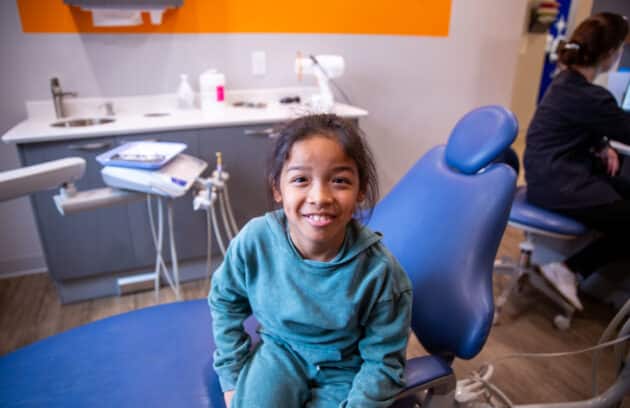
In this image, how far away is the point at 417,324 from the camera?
1.02 metres

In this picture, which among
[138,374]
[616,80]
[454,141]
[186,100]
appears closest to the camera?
[138,374]

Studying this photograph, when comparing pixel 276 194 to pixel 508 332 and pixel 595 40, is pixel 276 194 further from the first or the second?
pixel 595 40

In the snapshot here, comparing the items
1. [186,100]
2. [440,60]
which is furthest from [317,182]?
[440,60]

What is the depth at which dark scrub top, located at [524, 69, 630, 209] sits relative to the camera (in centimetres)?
180

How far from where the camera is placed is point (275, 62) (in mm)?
2605

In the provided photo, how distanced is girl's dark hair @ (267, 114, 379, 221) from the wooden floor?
1254 mm

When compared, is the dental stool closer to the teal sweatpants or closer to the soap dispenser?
the teal sweatpants

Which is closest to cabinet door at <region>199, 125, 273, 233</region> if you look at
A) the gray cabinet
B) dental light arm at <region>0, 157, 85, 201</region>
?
the gray cabinet

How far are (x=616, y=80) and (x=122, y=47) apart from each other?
2.63m

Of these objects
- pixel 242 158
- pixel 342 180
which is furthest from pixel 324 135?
pixel 242 158

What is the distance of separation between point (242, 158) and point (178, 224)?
475mm

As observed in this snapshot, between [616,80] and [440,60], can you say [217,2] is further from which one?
[616,80]

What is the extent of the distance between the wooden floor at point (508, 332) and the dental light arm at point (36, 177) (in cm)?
111

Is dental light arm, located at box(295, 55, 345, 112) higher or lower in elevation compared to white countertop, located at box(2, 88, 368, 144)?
higher
